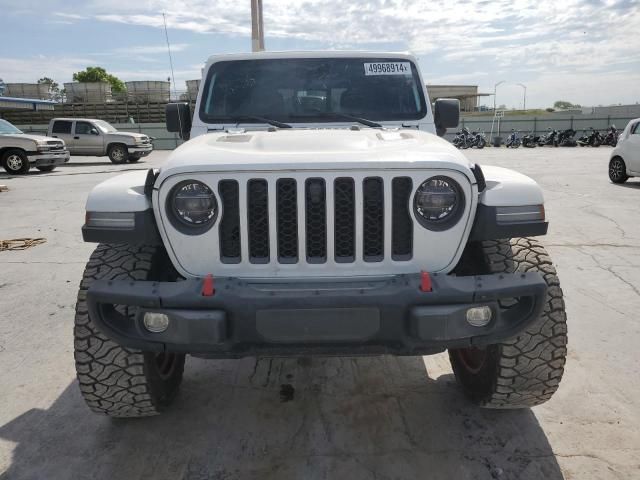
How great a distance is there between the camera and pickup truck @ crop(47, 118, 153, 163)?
62.5ft

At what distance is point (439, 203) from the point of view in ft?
7.28

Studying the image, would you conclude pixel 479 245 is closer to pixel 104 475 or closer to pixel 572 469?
pixel 572 469

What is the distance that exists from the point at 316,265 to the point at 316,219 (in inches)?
7.5

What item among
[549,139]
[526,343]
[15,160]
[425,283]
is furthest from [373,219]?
[549,139]

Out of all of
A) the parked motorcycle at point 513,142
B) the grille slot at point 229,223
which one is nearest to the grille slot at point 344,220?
the grille slot at point 229,223

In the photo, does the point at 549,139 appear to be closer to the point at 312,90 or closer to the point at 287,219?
the point at 312,90

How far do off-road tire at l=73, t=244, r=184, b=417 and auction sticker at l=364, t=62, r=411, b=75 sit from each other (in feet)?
6.54

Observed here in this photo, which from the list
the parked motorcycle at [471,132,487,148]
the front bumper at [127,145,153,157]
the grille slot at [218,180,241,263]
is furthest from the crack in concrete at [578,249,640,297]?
the parked motorcycle at [471,132,487,148]

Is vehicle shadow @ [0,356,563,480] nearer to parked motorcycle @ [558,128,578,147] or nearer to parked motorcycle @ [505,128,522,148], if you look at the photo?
parked motorcycle @ [505,128,522,148]

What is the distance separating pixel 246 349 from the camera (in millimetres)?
2133

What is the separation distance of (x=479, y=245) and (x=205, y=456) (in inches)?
62.5

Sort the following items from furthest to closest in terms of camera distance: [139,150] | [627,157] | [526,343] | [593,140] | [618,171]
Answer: [593,140] < [139,150] < [618,171] < [627,157] < [526,343]

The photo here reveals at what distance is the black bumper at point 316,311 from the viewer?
6.61 ft

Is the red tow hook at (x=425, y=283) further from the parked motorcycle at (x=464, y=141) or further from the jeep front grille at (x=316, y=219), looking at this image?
the parked motorcycle at (x=464, y=141)
